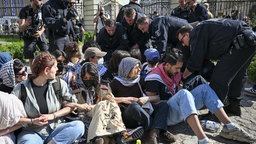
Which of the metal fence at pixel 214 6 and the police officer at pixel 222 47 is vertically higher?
the metal fence at pixel 214 6

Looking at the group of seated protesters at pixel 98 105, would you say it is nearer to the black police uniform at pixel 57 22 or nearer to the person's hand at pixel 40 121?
the person's hand at pixel 40 121

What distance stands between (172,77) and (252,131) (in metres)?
1.29

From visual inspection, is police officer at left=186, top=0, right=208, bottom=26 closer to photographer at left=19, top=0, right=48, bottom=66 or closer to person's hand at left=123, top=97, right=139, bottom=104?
photographer at left=19, top=0, right=48, bottom=66

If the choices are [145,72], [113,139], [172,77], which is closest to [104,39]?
[145,72]

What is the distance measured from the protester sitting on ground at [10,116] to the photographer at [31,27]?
2863 millimetres

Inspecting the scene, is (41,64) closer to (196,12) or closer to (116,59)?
(116,59)

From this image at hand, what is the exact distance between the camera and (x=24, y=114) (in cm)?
279

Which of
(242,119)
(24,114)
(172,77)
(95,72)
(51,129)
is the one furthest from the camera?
(242,119)

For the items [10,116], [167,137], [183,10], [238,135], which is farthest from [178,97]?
[183,10]

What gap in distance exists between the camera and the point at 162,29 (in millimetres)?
5016

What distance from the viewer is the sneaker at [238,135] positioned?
3371mm

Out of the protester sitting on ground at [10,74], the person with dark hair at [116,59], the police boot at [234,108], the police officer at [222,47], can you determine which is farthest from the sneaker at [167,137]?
the protester sitting on ground at [10,74]

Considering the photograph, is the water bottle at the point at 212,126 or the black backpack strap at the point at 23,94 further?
the water bottle at the point at 212,126

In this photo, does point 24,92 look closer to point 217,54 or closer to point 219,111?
Answer: point 219,111
